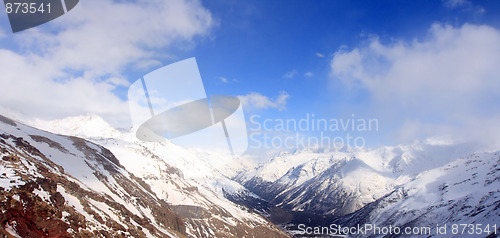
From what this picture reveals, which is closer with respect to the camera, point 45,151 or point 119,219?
point 119,219

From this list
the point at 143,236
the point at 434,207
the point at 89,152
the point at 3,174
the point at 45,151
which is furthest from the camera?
the point at 434,207

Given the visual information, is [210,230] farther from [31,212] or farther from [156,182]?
[31,212]

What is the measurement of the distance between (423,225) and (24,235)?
172766 mm

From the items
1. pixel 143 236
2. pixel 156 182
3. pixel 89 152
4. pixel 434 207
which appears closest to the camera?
pixel 143 236

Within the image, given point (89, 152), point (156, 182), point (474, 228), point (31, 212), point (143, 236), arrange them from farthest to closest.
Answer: point (156, 182), point (474, 228), point (89, 152), point (143, 236), point (31, 212)

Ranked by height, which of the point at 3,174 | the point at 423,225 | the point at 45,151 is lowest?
the point at 423,225

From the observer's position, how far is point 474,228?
96188 mm

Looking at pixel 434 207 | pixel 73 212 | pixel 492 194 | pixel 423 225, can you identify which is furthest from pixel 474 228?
pixel 73 212

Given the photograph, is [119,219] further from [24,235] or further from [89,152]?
[89,152]

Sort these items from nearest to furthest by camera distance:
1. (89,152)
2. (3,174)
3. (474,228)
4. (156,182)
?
(3,174) → (89,152) → (474,228) → (156,182)

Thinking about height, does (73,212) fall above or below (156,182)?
below

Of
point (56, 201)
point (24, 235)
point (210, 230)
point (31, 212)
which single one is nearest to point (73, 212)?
point (56, 201)

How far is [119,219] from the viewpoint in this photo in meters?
39.8

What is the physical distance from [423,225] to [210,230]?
11384cm
